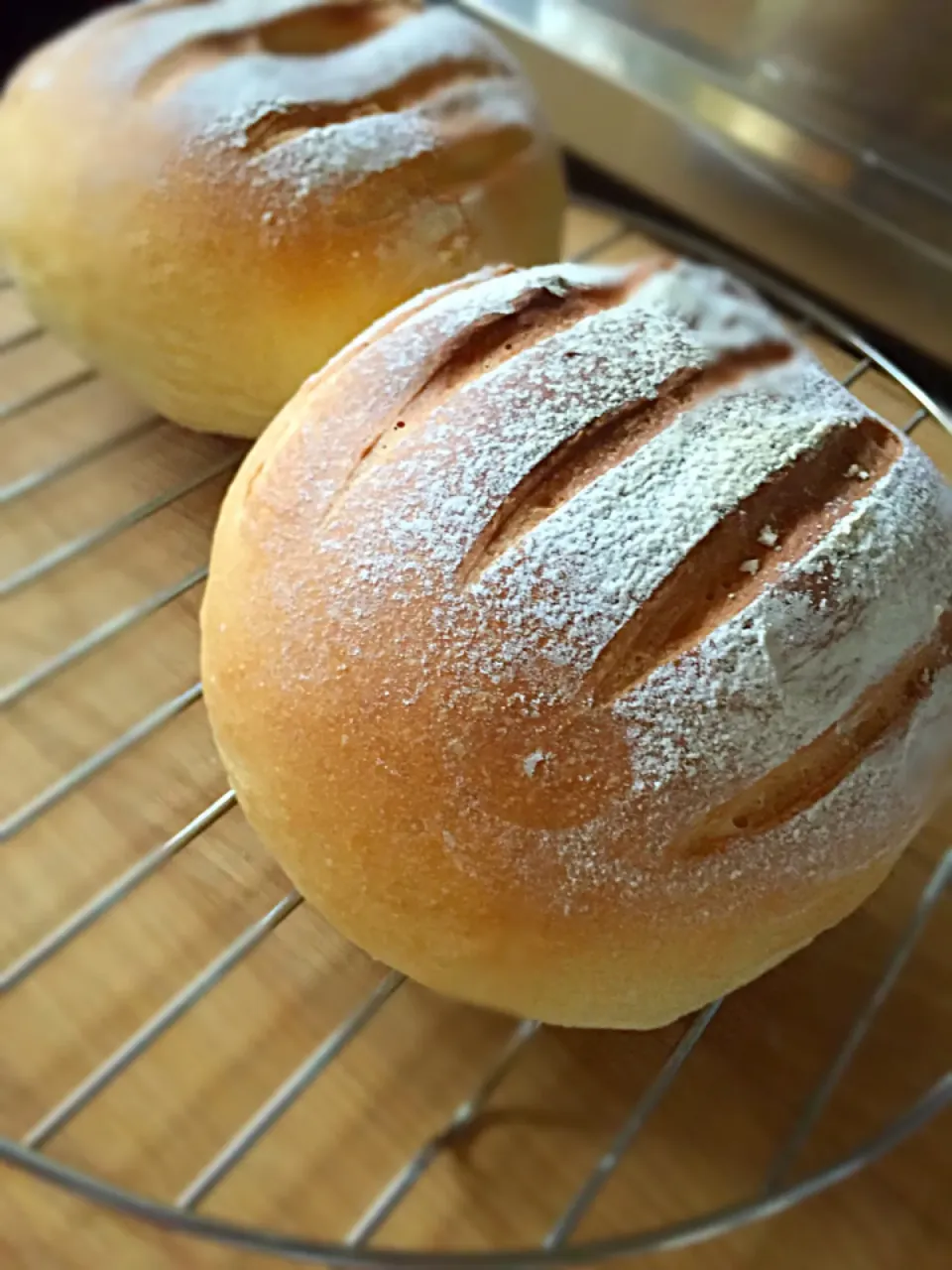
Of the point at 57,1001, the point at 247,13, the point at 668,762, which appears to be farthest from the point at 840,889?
the point at 247,13

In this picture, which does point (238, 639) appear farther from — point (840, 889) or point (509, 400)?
point (840, 889)

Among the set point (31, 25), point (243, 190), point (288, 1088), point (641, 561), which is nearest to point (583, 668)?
point (641, 561)

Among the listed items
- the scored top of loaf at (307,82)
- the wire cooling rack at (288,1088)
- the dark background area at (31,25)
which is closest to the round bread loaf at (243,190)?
the scored top of loaf at (307,82)

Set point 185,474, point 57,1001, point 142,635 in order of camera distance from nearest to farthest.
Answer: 1. point 57,1001
2. point 142,635
3. point 185,474

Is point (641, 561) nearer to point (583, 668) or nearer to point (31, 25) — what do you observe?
point (583, 668)

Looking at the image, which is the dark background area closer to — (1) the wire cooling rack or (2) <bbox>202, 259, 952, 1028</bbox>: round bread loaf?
(1) the wire cooling rack
